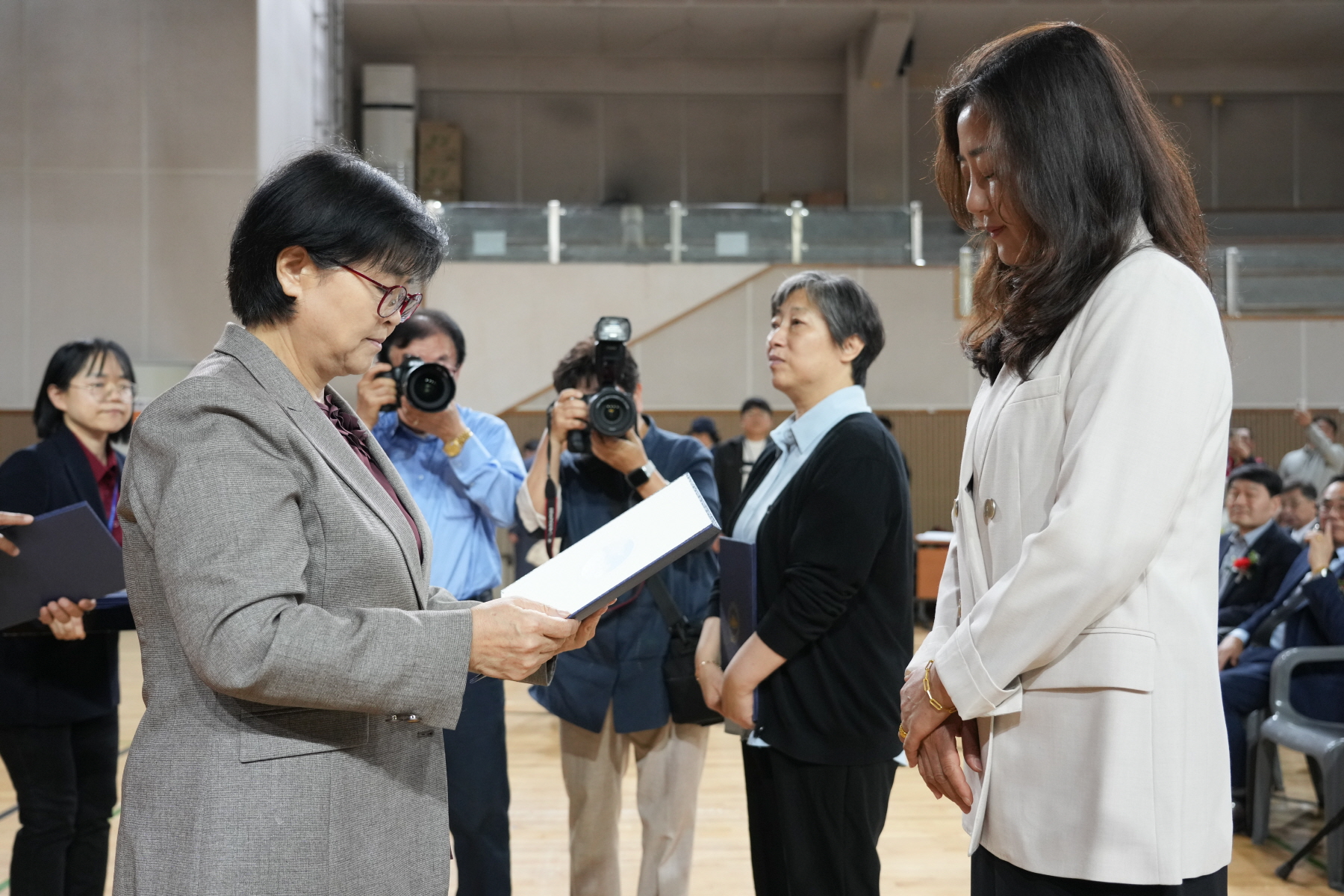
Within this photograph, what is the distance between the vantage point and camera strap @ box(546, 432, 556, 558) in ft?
8.20

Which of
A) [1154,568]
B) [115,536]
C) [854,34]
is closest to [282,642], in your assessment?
[1154,568]

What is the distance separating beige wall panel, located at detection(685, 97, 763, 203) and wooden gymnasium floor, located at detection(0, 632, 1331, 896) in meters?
9.93

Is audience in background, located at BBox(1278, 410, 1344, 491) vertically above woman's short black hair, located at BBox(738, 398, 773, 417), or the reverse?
woman's short black hair, located at BBox(738, 398, 773, 417)

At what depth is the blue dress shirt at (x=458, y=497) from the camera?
8.13 feet

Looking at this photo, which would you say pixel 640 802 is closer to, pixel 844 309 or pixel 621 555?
pixel 844 309

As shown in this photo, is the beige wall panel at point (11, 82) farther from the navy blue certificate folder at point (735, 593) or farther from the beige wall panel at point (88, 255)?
the navy blue certificate folder at point (735, 593)

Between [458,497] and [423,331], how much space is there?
0.42 m

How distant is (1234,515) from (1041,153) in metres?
3.58

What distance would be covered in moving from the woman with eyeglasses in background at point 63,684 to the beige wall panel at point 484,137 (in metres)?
11.0

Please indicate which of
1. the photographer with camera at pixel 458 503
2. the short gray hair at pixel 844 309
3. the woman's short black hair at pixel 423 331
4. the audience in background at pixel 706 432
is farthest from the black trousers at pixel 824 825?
the audience in background at pixel 706 432

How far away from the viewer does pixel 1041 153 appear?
115 centimetres

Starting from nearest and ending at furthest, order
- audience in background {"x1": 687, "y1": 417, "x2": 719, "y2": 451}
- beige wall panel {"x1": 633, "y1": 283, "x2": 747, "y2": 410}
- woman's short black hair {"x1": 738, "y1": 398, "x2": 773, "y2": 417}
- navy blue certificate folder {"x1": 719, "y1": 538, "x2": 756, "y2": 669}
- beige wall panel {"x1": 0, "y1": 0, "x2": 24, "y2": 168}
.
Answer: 1. navy blue certificate folder {"x1": 719, "y1": 538, "x2": 756, "y2": 669}
2. woman's short black hair {"x1": 738, "y1": 398, "x2": 773, "y2": 417}
3. audience in background {"x1": 687, "y1": 417, "x2": 719, "y2": 451}
4. beige wall panel {"x1": 0, "y1": 0, "x2": 24, "y2": 168}
5. beige wall panel {"x1": 633, "y1": 283, "x2": 747, "y2": 410}

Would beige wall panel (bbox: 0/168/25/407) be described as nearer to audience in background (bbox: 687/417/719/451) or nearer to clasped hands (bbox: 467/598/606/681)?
audience in background (bbox: 687/417/719/451)

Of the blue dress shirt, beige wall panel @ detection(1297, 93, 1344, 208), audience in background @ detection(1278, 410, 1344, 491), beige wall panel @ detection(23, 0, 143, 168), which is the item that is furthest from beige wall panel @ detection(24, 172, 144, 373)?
beige wall panel @ detection(1297, 93, 1344, 208)
